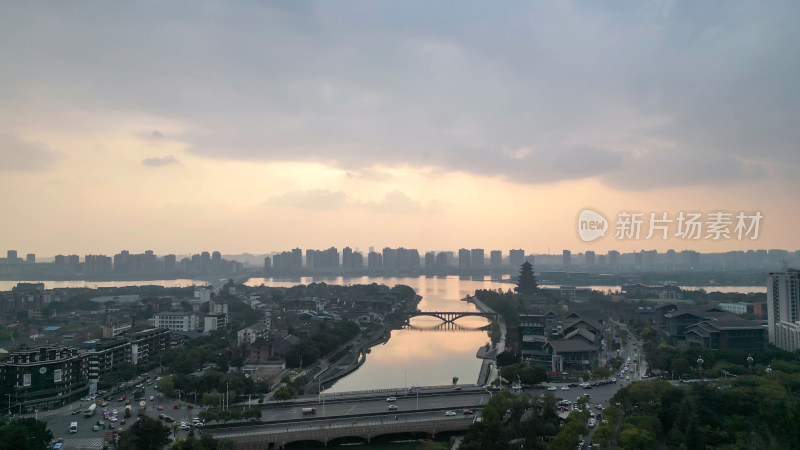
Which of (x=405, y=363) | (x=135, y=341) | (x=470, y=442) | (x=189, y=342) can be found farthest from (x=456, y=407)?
(x=189, y=342)

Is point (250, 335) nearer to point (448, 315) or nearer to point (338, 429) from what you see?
point (338, 429)

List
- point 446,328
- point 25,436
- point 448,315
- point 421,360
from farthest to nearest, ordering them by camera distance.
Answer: point 448,315, point 446,328, point 421,360, point 25,436

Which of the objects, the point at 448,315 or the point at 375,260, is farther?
the point at 375,260

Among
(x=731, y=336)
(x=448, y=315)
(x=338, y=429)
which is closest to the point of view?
(x=338, y=429)

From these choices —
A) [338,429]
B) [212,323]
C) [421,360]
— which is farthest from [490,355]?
[212,323]

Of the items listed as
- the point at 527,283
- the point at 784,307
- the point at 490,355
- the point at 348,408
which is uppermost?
the point at 784,307

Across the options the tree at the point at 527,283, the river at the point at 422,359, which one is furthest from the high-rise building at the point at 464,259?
the river at the point at 422,359

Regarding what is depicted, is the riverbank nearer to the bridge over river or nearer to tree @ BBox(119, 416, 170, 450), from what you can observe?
the bridge over river

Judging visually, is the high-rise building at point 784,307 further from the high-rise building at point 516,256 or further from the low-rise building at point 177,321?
the high-rise building at point 516,256

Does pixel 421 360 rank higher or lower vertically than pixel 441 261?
lower
